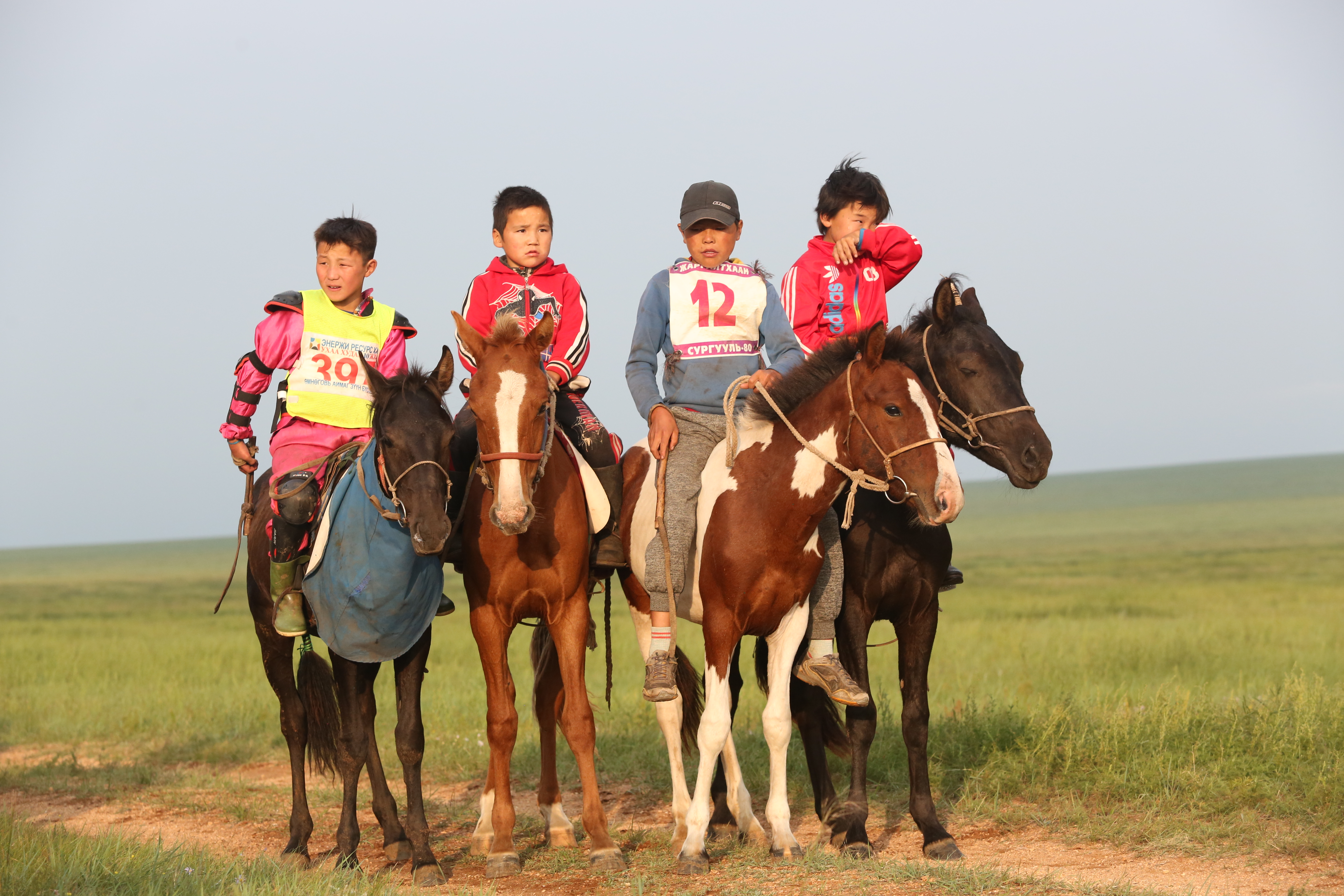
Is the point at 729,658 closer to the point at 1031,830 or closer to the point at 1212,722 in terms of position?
the point at 1031,830

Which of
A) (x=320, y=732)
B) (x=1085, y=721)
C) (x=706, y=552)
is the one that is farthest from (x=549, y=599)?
(x=1085, y=721)

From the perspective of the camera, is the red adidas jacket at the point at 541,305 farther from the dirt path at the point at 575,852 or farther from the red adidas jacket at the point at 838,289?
the dirt path at the point at 575,852

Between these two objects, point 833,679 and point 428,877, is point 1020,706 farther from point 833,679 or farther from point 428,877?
point 428,877

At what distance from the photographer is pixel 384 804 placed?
21.0ft

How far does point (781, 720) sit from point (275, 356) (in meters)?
3.44

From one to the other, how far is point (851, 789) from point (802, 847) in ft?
1.50

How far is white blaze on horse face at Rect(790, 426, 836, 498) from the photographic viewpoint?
5738 mm

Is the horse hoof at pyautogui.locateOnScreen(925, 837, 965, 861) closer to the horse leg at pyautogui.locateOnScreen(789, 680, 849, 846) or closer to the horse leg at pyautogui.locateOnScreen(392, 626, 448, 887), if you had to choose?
the horse leg at pyautogui.locateOnScreen(789, 680, 849, 846)

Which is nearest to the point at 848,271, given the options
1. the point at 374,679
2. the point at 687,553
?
the point at 687,553

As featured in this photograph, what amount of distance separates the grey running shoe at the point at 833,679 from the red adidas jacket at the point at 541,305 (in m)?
2.11

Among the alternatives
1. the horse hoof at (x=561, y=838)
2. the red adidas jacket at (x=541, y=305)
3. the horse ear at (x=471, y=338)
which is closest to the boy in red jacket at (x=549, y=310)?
the red adidas jacket at (x=541, y=305)

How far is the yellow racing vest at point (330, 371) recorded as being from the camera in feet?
21.1

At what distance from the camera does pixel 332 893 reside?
15.6 ft

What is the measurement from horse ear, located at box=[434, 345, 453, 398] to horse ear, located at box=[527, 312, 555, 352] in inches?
19.4
